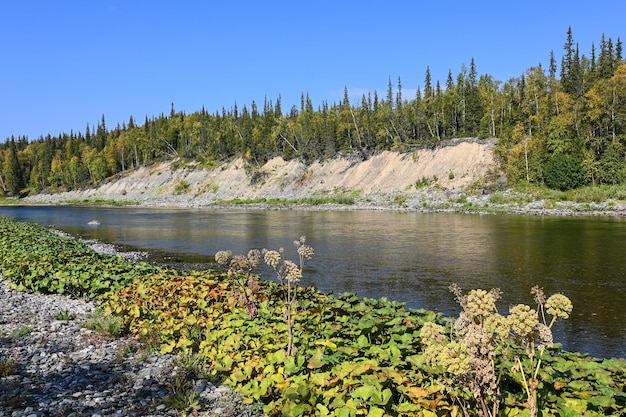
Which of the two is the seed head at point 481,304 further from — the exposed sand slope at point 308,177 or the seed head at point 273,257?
the exposed sand slope at point 308,177

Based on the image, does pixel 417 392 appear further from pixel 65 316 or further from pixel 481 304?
pixel 65 316

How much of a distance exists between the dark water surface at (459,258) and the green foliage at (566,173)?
23.1 m

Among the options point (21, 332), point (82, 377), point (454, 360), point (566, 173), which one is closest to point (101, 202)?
point (566, 173)

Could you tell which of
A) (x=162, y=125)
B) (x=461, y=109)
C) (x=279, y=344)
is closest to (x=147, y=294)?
(x=279, y=344)

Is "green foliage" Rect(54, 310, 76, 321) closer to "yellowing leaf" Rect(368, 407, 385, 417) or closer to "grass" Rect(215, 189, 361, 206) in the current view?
"yellowing leaf" Rect(368, 407, 385, 417)

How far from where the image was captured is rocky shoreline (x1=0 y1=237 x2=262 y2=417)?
662 centimetres

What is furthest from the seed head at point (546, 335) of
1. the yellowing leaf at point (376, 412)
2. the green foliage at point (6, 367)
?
the green foliage at point (6, 367)

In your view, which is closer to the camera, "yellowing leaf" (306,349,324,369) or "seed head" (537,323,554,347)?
"seed head" (537,323,554,347)

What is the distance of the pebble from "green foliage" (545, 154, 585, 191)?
69.4 m

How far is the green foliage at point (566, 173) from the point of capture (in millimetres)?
66125

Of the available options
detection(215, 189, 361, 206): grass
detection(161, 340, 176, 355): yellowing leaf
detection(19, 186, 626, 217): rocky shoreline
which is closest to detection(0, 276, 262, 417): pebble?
detection(161, 340, 176, 355): yellowing leaf

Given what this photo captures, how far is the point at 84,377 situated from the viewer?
25.7 feet

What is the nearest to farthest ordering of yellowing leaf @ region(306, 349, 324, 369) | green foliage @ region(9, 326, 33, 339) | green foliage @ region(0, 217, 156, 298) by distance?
yellowing leaf @ region(306, 349, 324, 369) → green foliage @ region(9, 326, 33, 339) → green foliage @ region(0, 217, 156, 298)

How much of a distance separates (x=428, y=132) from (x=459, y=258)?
3252 inches
